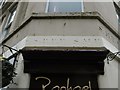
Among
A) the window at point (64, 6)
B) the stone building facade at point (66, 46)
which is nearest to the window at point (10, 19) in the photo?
the stone building facade at point (66, 46)

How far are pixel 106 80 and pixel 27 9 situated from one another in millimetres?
3530

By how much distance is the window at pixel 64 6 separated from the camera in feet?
25.0

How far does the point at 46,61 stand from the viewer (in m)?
5.96

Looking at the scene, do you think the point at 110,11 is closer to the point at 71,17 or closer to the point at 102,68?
the point at 71,17

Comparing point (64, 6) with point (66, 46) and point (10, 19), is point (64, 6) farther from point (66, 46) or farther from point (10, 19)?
point (10, 19)

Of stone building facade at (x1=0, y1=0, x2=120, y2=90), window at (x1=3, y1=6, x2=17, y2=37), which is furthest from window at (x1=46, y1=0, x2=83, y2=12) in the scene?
window at (x1=3, y1=6, x2=17, y2=37)

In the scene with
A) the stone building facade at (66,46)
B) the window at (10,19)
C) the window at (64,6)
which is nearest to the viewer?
the stone building facade at (66,46)

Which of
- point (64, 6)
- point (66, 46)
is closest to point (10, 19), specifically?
point (64, 6)

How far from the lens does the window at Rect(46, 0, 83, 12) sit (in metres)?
7.61

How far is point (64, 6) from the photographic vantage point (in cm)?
782

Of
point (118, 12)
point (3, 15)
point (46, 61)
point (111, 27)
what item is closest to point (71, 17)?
point (111, 27)

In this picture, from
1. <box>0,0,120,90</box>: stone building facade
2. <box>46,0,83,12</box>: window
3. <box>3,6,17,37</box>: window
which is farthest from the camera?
<box>3,6,17,37</box>: window

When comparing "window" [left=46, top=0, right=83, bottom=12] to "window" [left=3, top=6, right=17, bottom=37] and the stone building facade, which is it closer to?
the stone building facade

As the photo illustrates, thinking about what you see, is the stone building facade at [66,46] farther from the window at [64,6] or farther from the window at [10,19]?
the window at [10,19]
